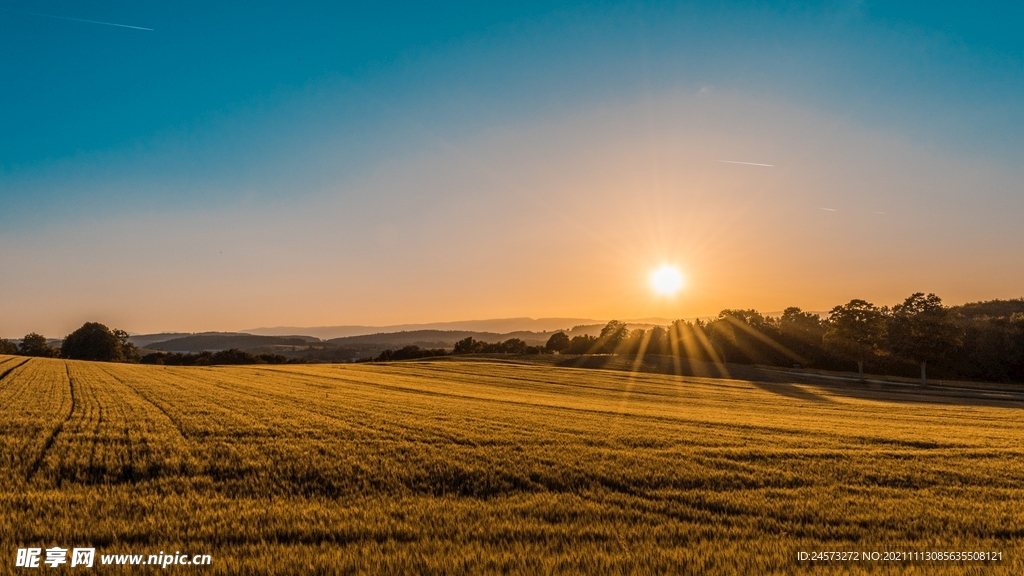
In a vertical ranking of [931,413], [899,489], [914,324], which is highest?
[914,324]

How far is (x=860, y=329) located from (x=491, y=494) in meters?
72.5

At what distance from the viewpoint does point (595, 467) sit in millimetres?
10977

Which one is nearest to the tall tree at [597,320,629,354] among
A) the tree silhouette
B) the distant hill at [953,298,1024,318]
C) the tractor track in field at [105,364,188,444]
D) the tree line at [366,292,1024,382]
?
the tree line at [366,292,1024,382]

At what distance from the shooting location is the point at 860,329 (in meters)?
64.5

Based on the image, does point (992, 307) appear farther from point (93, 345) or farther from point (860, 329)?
point (93, 345)

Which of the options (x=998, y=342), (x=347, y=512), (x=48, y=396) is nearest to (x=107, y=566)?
(x=347, y=512)

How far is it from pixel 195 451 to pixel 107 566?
22.7 ft

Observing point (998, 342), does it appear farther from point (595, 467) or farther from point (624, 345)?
point (595, 467)

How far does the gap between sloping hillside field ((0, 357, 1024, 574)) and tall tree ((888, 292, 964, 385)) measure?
5420 cm

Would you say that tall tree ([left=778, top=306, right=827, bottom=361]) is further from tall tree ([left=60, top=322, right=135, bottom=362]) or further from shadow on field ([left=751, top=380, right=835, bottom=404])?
tall tree ([left=60, top=322, right=135, bottom=362])

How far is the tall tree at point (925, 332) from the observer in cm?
6100

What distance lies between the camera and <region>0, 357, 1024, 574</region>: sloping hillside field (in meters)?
6.24

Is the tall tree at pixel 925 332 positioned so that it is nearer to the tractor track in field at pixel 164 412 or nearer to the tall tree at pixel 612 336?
the tall tree at pixel 612 336

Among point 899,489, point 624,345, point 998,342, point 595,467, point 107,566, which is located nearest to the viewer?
point 107,566
